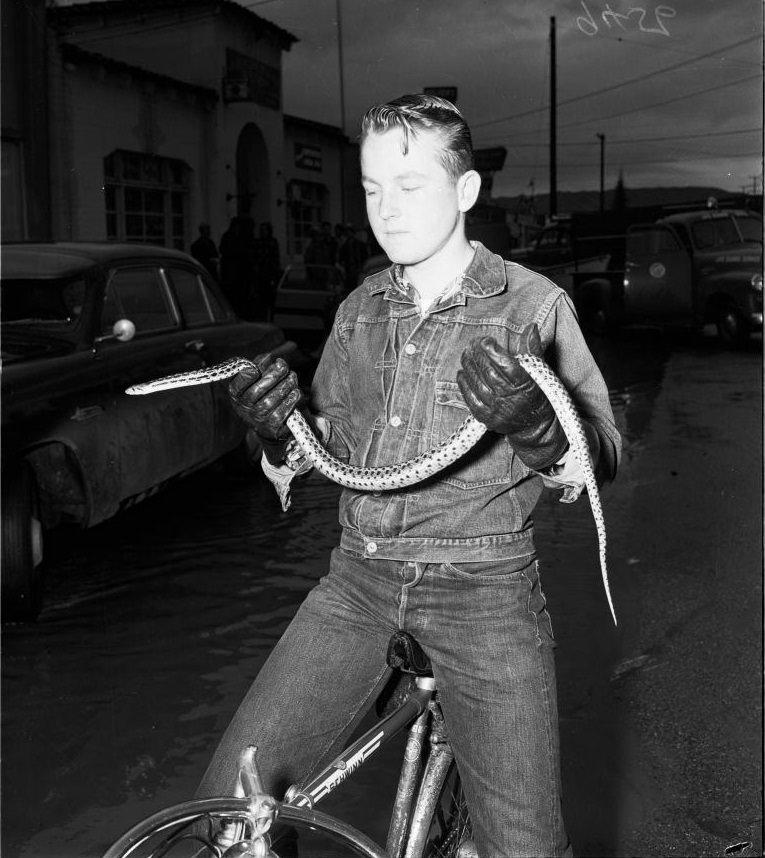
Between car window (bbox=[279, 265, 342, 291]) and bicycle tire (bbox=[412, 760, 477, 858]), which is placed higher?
car window (bbox=[279, 265, 342, 291])

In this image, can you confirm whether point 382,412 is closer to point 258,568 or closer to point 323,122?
point 258,568

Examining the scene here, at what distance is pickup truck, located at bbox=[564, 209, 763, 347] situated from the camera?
14875 millimetres

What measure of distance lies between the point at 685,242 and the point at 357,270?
22.9 feet

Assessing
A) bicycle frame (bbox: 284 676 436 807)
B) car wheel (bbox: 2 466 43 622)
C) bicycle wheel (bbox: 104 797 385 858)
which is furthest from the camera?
car wheel (bbox: 2 466 43 622)

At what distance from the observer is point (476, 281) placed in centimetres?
190

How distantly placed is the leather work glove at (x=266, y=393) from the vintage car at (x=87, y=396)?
8.58ft

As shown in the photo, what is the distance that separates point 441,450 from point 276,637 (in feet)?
10.3

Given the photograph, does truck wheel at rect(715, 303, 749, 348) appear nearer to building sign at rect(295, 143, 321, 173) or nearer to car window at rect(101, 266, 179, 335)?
building sign at rect(295, 143, 321, 173)

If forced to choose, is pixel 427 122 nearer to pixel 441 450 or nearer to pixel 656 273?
pixel 441 450

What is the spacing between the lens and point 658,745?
371 cm

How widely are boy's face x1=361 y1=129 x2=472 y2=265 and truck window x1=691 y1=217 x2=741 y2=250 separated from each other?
1387cm

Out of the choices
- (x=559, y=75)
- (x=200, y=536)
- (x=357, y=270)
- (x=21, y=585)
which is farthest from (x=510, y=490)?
(x=357, y=270)

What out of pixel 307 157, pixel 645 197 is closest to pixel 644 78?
pixel 307 157

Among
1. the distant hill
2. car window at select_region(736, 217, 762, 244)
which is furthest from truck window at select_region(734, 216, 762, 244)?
the distant hill
